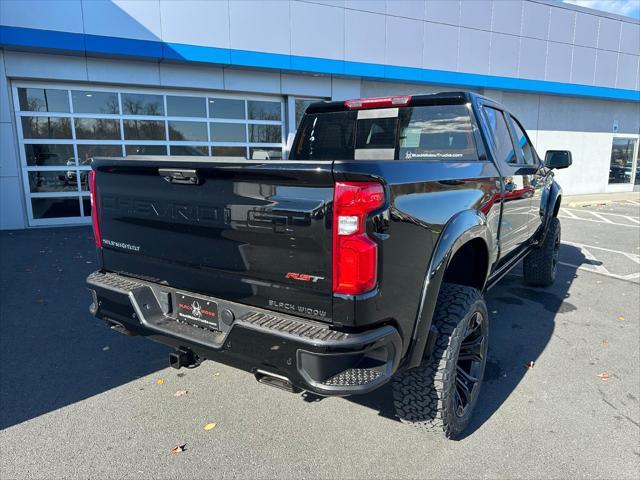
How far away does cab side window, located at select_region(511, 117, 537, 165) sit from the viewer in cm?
460

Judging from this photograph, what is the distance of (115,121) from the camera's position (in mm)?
10742

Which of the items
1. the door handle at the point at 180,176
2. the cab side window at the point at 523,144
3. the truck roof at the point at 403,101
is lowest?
the door handle at the point at 180,176

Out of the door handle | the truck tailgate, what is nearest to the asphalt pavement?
the truck tailgate

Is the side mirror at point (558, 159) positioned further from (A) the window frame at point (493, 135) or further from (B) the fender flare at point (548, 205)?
(A) the window frame at point (493, 135)

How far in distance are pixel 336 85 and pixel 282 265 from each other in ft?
38.8

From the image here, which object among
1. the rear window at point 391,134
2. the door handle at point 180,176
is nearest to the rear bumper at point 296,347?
the door handle at point 180,176

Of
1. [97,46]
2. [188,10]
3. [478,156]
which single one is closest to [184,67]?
[188,10]

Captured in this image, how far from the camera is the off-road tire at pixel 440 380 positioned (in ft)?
8.41

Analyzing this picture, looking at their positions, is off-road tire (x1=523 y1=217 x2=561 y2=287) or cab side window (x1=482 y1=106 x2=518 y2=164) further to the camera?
off-road tire (x1=523 y1=217 x2=561 y2=287)

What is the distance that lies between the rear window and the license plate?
2.12 m

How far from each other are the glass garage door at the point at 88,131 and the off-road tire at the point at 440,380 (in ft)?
33.1

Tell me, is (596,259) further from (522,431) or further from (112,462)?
(112,462)

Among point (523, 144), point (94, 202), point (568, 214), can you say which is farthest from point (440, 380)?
point (568, 214)

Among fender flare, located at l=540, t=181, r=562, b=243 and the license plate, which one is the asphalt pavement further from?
fender flare, located at l=540, t=181, r=562, b=243
